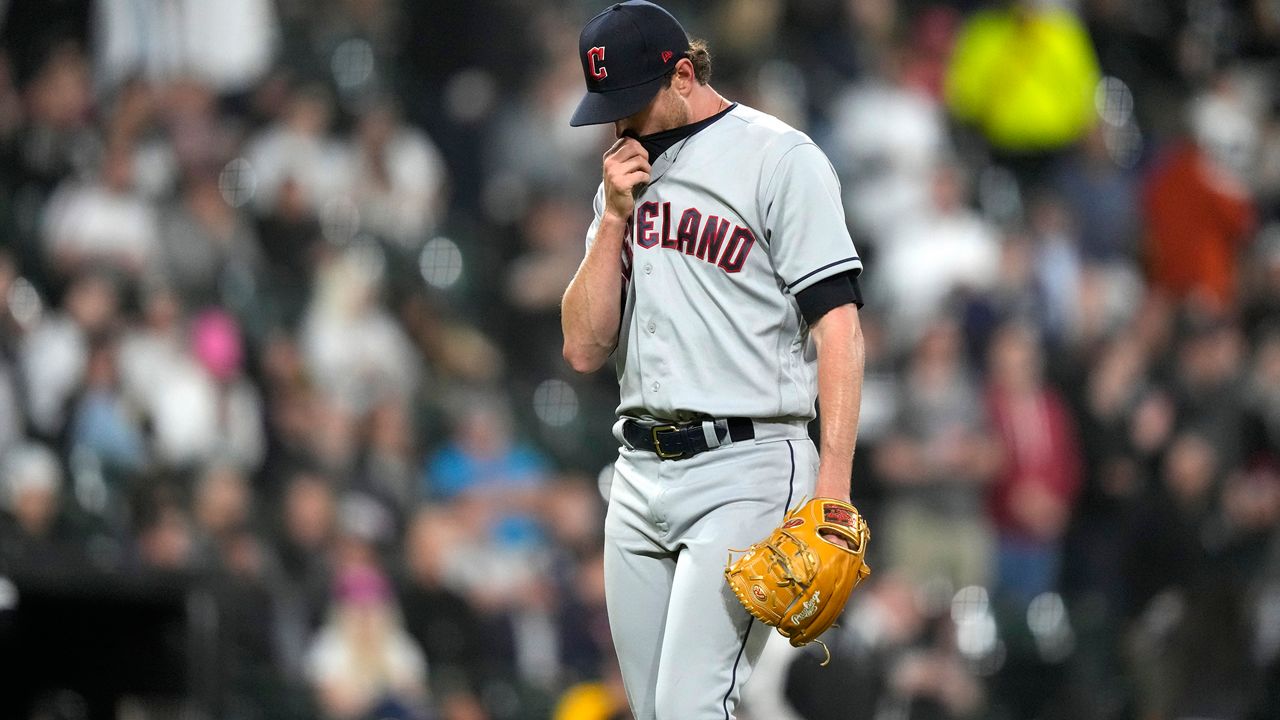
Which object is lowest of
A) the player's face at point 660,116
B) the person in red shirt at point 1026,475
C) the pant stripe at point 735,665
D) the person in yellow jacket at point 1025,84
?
the person in red shirt at point 1026,475

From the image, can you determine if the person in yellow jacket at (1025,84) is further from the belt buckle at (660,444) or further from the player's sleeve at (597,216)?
the belt buckle at (660,444)

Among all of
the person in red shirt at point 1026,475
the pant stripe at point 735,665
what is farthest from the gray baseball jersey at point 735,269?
the person in red shirt at point 1026,475

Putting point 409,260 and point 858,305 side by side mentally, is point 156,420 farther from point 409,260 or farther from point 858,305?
point 858,305

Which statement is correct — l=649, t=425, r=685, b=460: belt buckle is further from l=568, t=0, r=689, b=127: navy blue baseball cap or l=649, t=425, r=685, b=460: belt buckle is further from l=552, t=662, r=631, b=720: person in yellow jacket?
l=552, t=662, r=631, b=720: person in yellow jacket

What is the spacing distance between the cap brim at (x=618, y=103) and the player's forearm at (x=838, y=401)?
0.59 m

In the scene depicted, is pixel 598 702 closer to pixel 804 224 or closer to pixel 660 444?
pixel 660 444

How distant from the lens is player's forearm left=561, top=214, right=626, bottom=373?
360 cm

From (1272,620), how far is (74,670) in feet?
19.7

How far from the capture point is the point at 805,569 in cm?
324

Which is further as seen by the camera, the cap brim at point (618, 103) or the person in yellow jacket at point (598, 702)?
the person in yellow jacket at point (598, 702)

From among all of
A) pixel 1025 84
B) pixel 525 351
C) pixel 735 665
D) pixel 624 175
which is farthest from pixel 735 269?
pixel 1025 84

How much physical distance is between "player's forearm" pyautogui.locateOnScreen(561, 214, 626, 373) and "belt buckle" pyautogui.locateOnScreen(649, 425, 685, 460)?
0.21 m

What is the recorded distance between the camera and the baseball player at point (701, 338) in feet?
11.2

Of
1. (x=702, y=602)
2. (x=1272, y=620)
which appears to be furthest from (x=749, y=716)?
(x=1272, y=620)
